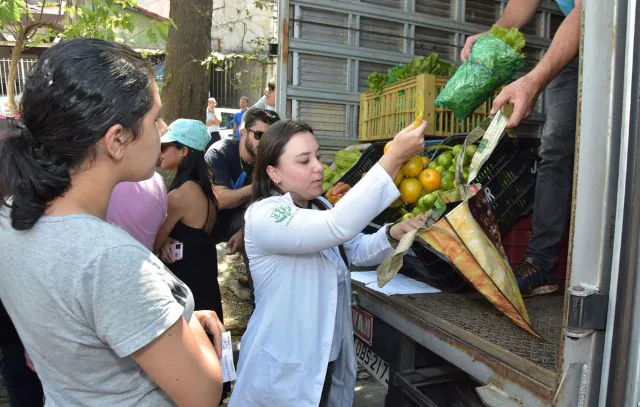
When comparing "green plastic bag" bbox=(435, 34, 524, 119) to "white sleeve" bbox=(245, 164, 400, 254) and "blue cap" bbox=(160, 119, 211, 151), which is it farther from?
"blue cap" bbox=(160, 119, 211, 151)

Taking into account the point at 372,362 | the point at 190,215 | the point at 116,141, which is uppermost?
the point at 116,141

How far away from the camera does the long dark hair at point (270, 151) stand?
2121 millimetres

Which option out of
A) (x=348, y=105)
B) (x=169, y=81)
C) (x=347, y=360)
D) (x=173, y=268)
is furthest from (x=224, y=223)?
(x=169, y=81)

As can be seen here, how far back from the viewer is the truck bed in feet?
5.04

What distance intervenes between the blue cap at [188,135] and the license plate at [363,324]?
141 centimetres

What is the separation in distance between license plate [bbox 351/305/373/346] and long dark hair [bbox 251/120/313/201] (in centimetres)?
78

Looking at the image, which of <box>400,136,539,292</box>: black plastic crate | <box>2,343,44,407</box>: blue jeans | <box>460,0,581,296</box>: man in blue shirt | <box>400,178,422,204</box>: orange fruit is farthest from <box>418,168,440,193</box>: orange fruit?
<box>2,343,44,407</box>: blue jeans

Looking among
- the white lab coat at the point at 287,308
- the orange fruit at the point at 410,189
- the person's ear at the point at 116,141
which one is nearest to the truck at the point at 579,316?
the white lab coat at the point at 287,308

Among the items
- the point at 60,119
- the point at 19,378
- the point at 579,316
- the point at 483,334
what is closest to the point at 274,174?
the point at 483,334

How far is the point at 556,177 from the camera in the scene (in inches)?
103

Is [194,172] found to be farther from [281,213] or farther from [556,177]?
[556,177]

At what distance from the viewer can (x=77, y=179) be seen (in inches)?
43.2

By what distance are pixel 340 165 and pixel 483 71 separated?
5.21 feet

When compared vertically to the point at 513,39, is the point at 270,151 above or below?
below
